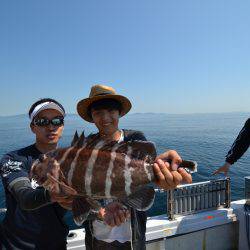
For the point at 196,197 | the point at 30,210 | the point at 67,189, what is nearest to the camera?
the point at 67,189

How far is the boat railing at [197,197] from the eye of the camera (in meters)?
6.80

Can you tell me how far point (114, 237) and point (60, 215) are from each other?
2.47 ft

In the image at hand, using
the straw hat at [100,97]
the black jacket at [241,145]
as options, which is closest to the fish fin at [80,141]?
the straw hat at [100,97]

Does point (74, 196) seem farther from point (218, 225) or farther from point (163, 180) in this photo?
point (218, 225)

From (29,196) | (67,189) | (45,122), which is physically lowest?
(29,196)

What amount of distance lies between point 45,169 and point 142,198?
104 cm

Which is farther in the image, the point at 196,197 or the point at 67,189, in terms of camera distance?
the point at 196,197

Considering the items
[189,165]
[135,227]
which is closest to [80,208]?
[135,227]

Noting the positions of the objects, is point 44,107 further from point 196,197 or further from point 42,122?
point 196,197

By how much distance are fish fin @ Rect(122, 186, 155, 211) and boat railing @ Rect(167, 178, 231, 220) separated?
382cm

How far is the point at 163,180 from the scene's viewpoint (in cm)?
278

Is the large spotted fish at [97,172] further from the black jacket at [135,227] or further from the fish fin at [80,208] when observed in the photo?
the black jacket at [135,227]

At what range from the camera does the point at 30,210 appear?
3193 mm

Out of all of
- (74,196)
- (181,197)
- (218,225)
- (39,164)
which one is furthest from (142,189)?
(218,225)
